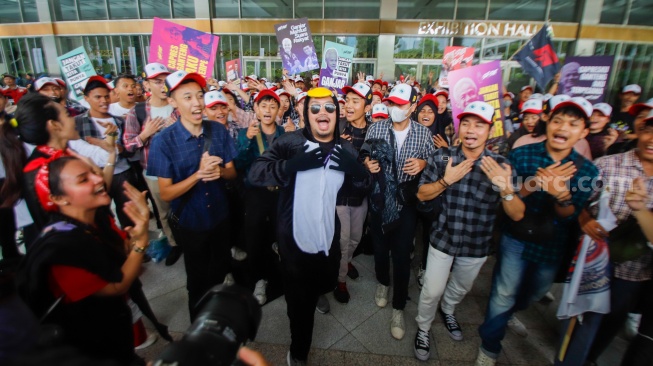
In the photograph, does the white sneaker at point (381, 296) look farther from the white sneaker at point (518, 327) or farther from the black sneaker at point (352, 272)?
the white sneaker at point (518, 327)

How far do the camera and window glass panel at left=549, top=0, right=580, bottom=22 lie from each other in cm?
2115

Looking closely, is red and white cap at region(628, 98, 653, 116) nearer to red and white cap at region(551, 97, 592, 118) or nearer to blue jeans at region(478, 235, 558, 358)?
red and white cap at region(551, 97, 592, 118)

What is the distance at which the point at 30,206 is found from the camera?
7.39 ft

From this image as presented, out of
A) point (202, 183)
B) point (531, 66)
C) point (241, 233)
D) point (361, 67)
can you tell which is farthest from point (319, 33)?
point (202, 183)

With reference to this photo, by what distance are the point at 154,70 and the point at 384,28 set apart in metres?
15.1

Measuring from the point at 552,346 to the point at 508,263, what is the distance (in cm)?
115

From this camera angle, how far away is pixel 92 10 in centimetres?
1880

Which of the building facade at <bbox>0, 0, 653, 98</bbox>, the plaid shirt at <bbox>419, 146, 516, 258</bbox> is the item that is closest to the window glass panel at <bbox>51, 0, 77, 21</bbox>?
the building facade at <bbox>0, 0, 653, 98</bbox>

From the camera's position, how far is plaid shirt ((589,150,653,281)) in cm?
226

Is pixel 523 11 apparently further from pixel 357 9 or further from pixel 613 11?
pixel 357 9

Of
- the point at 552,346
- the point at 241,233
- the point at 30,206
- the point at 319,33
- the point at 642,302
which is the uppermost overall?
the point at 319,33

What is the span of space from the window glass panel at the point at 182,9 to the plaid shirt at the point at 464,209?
1966cm

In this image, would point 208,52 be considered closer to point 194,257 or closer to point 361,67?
point 194,257

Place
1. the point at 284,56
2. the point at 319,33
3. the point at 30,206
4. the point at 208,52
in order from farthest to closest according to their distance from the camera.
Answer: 1. the point at 319,33
2. the point at 284,56
3. the point at 208,52
4. the point at 30,206
